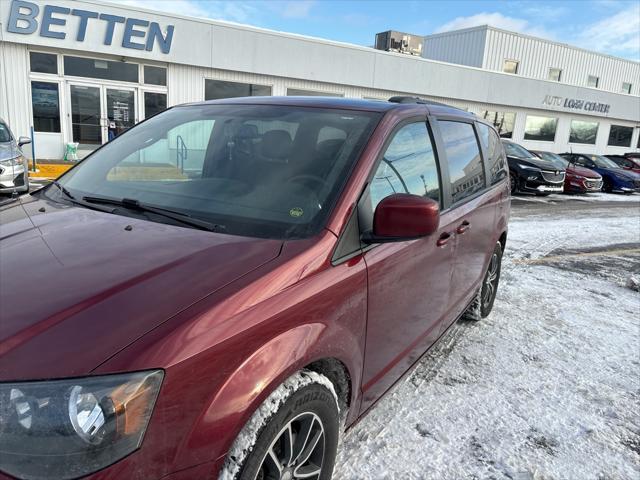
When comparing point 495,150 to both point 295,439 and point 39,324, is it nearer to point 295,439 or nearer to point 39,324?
point 295,439

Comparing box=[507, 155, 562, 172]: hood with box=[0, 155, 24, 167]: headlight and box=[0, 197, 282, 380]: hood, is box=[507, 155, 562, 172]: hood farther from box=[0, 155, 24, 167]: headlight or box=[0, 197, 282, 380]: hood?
box=[0, 197, 282, 380]: hood

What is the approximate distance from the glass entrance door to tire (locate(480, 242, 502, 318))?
13668mm

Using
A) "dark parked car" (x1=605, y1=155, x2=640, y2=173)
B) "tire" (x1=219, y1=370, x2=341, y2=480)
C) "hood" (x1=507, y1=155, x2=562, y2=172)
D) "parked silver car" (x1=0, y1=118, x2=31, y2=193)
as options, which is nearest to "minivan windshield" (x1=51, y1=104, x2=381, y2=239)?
"tire" (x1=219, y1=370, x2=341, y2=480)

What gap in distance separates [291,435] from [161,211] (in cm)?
109

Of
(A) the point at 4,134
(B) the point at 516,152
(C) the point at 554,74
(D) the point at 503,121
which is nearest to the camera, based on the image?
(A) the point at 4,134

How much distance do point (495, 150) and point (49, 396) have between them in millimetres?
4017

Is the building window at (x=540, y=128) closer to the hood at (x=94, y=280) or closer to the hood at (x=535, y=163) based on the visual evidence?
the hood at (x=535, y=163)

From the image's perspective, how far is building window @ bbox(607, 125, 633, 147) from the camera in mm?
30969

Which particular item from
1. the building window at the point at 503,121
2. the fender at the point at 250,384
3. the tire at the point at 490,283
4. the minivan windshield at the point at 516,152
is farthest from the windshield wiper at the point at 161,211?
the building window at the point at 503,121

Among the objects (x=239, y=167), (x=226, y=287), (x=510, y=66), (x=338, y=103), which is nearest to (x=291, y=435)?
(x=226, y=287)

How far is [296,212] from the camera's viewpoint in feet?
6.74

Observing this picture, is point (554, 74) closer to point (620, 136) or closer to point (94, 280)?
point (620, 136)

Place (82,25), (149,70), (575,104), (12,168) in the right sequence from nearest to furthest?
(12,168)
(82,25)
(149,70)
(575,104)

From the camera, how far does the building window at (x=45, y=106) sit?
1463cm
